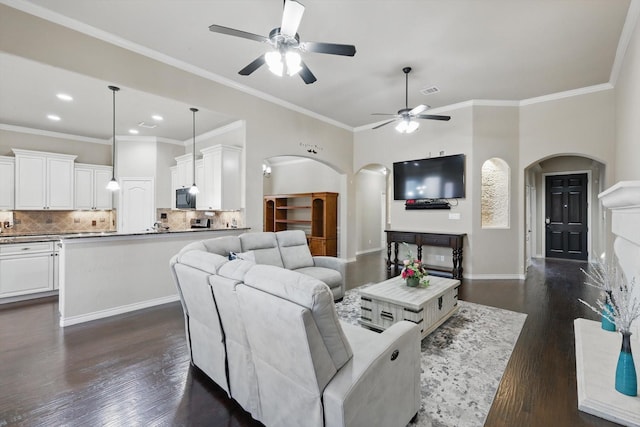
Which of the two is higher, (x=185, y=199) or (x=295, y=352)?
(x=185, y=199)

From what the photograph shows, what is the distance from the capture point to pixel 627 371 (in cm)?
189

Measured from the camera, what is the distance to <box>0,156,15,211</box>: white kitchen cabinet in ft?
18.0

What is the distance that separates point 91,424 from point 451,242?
221 inches

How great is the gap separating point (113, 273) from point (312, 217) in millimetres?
5136

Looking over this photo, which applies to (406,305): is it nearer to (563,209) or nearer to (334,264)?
(334,264)

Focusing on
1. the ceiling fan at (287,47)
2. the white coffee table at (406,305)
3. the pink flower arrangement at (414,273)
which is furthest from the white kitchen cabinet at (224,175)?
the pink flower arrangement at (414,273)

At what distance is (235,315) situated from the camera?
5.78 ft

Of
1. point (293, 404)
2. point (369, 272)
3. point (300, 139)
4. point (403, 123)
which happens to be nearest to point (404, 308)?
point (293, 404)

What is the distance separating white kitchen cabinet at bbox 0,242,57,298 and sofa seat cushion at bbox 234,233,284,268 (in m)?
3.34

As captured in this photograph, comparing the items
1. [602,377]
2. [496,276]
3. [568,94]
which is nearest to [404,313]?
[602,377]

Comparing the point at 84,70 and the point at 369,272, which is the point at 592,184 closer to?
the point at 369,272

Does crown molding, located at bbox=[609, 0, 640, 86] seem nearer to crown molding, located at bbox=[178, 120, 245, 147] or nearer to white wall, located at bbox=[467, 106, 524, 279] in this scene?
white wall, located at bbox=[467, 106, 524, 279]

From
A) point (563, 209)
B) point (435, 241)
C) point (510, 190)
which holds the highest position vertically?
point (510, 190)

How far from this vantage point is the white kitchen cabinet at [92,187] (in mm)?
6418
